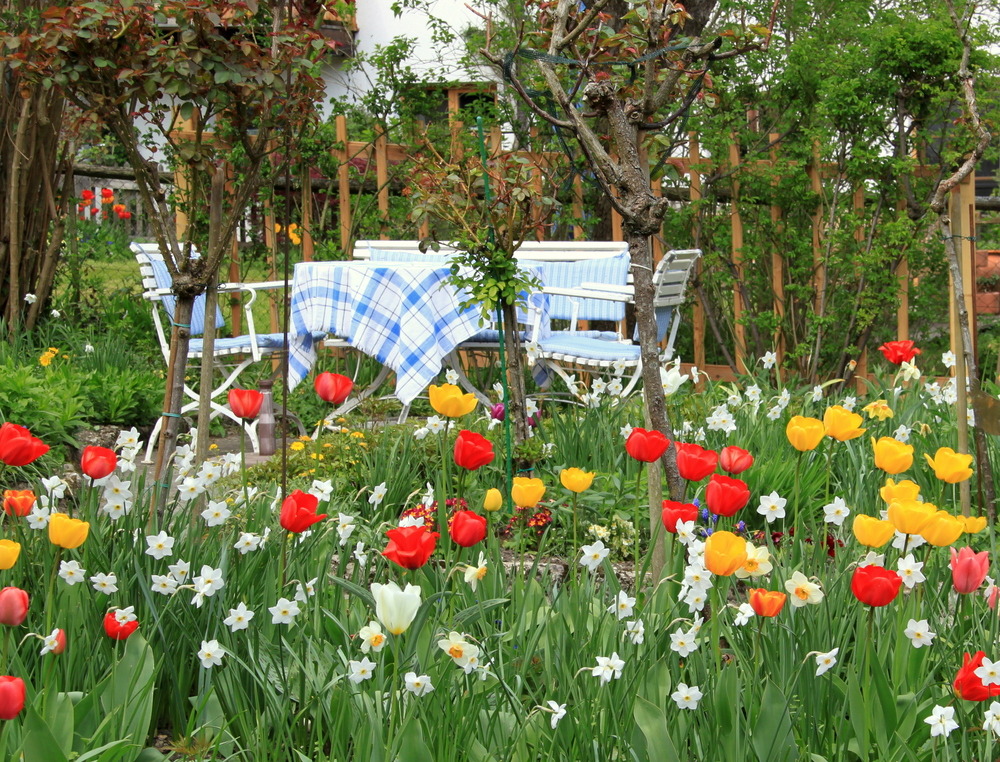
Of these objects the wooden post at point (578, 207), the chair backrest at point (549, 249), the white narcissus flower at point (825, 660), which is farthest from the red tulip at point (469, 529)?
the wooden post at point (578, 207)

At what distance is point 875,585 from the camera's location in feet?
4.70

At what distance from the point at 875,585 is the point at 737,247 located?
518 cm

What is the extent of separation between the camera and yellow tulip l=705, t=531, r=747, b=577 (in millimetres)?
1399

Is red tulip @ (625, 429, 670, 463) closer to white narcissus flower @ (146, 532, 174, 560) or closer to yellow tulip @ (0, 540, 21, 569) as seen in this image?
white narcissus flower @ (146, 532, 174, 560)

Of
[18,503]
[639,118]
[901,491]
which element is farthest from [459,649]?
[639,118]

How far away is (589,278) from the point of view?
6.11 m

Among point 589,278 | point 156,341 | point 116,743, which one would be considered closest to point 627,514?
point 116,743

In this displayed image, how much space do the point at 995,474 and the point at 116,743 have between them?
8.93 feet

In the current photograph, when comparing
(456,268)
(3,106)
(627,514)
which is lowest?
(627,514)

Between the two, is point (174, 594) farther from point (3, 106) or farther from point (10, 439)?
point (3, 106)

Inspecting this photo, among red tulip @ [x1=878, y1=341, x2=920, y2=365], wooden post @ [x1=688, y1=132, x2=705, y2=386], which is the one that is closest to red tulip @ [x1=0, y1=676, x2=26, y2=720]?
red tulip @ [x1=878, y1=341, x2=920, y2=365]

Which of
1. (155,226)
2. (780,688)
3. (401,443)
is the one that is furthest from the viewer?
(401,443)

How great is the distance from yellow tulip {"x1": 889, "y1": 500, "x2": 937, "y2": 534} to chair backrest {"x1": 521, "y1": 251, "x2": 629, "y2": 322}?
4328mm

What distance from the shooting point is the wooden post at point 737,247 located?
20.9 feet
